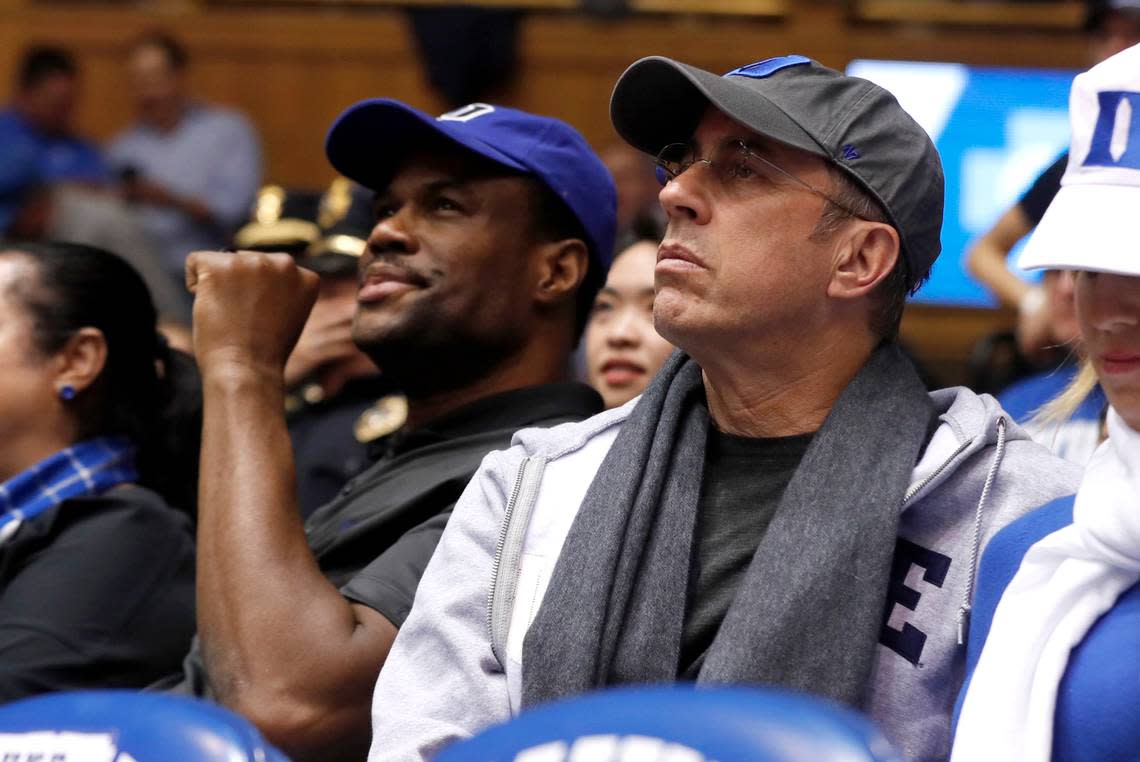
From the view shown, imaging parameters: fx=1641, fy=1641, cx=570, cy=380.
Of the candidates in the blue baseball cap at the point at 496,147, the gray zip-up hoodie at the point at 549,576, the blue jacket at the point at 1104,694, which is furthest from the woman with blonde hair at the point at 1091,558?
the blue baseball cap at the point at 496,147

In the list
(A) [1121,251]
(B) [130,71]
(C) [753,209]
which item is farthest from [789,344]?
(B) [130,71]

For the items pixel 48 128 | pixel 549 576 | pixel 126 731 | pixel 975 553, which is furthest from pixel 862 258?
pixel 48 128

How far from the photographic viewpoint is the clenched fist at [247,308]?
7.51 ft

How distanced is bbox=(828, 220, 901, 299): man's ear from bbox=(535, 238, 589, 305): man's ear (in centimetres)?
72

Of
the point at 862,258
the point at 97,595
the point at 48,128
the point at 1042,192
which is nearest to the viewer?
the point at 862,258

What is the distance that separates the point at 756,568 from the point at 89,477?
130 cm

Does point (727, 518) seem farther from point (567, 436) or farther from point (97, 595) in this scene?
point (97, 595)

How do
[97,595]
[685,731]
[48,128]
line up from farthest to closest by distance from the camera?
[48,128]
[97,595]
[685,731]

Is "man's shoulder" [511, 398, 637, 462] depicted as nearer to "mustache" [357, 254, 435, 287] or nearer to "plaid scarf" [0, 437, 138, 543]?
"mustache" [357, 254, 435, 287]

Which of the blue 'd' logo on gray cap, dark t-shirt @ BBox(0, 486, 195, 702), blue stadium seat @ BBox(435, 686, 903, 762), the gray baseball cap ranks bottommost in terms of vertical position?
dark t-shirt @ BBox(0, 486, 195, 702)

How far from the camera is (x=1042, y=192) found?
3.22 meters

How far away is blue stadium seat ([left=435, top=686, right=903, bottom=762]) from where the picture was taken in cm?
110

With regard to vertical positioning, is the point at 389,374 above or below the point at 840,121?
below

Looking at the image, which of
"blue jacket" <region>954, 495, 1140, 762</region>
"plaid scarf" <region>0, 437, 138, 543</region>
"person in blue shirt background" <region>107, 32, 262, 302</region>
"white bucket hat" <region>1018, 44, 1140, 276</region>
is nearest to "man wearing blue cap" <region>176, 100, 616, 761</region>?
"plaid scarf" <region>0, 437, 138, 543</region>
